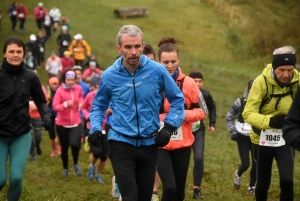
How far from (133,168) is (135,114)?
20.7 inches

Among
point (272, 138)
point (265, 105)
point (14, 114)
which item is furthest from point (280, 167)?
point (14, 114)

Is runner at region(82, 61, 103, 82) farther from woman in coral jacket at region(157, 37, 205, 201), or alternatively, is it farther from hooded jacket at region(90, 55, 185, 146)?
hooded jacket at region(90, 55, 185, 146)

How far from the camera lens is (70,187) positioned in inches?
418

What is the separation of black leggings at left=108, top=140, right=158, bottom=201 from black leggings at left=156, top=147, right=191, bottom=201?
0.81 m

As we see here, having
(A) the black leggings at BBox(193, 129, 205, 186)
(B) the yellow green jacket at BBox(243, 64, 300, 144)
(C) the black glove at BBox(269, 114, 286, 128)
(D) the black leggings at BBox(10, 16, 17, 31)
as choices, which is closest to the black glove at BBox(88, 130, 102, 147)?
(B) the yellow green jacket at BBox(243, 64, 300, 144)

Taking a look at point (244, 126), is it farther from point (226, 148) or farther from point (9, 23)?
point (9, 23)

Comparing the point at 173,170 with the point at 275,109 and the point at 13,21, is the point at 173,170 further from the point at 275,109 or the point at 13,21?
the point at 13,21

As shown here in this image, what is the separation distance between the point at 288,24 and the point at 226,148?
626cm

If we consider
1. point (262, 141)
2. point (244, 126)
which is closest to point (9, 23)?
point (244, 126)

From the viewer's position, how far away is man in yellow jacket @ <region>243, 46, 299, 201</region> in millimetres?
6379

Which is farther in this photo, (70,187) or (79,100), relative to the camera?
(79,100)

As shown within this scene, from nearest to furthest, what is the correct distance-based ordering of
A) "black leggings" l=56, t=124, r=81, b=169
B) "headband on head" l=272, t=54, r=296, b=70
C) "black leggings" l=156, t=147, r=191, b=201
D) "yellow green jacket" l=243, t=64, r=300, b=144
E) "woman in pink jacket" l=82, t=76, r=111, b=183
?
"headband on head" l=272, t=54, r=296, b=70, "yellow green jacket" l=243, t=64, r=300, b=144, "black leggings" l=156, t=147, r=191, b=201, "woman in pink jacket" l=82, t=76, r=111, b=183, "black leggings" l=56, t=124, r=81, b=169

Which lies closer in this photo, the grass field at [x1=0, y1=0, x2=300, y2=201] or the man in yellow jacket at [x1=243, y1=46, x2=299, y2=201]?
the man in yellow jacket at [x1=243, y1=46, x2=299, y2=201]

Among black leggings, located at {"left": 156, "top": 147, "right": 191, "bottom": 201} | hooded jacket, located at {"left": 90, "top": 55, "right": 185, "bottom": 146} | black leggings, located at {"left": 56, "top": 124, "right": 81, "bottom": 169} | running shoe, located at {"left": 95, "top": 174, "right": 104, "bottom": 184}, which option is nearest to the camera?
hooded jacket, located at {"left": 90, "top": 55, "right": 185, "bottom": 146}
